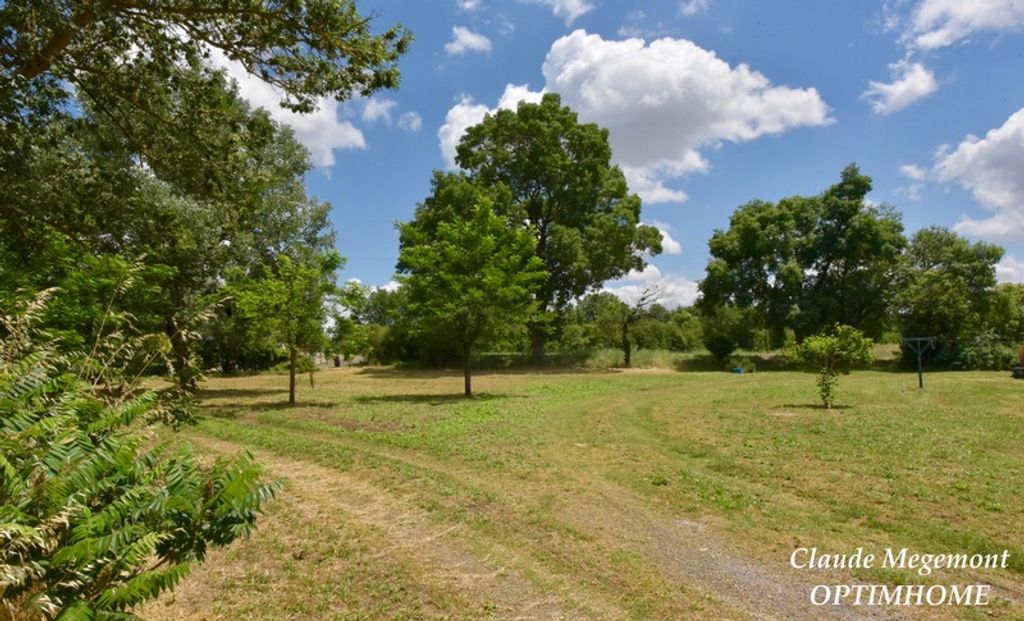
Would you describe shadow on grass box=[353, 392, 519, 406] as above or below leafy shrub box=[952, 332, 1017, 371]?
below

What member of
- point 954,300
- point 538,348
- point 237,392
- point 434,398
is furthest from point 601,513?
point 954,300

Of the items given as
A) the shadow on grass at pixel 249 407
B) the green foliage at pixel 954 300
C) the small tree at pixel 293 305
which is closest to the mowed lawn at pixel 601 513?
the shadow on grass at pixel 249 407

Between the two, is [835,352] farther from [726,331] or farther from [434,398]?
[726,331]

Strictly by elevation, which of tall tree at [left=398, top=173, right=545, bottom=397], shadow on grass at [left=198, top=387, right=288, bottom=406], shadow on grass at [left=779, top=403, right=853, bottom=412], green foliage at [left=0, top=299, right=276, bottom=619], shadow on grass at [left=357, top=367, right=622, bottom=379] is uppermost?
tall tree at [left=398, top=173, right=545, bottom=397]

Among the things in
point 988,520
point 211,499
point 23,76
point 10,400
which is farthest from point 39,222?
point 988,520

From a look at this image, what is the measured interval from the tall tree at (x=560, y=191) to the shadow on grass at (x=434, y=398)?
1552 cm

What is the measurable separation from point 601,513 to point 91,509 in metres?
5.26

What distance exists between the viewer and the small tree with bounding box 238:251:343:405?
16.7 metres

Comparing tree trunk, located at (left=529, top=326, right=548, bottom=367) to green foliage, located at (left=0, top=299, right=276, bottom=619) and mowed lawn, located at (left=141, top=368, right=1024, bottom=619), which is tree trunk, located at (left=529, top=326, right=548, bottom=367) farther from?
green foliage, located at (left=0, top=299, right=276, bottom=619)

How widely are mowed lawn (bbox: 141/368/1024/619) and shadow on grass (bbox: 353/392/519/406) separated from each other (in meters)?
4.56

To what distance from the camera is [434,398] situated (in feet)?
65.3

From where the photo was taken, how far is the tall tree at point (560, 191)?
3569 centimetres

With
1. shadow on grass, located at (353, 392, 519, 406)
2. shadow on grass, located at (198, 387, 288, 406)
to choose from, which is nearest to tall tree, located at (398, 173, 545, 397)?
shadow on grass, located at (353, 392, 519, 406)

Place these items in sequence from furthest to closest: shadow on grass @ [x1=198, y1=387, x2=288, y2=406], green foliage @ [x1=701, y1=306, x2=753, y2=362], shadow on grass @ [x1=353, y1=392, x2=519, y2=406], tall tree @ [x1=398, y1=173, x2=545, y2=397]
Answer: green foliage @ [x1=701, y1=306, x2=753, y2=362] → shadow on grass @ [x1=198, y1=387, x2=288, y2=406] → tall tree @ [x1=398, y1=173, x2=545, y2=397] → shadow on grass @ [x1=353, y1=392, x2=519, y2=406]
